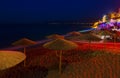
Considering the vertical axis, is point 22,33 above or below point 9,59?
below

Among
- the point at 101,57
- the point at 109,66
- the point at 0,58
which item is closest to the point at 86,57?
the point at 101,57

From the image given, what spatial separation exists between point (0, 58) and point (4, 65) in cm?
31

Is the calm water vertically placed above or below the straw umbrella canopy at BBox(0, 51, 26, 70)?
below

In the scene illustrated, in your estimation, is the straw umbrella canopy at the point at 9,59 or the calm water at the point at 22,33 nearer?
the straw umbrella canopy at the point at 9,59

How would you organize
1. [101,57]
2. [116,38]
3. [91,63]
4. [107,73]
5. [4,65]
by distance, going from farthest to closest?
[116,38] → [101,57] → [91,63] → [107,73] → [4,65]

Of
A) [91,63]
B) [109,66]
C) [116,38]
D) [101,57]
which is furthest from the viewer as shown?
[116,38]

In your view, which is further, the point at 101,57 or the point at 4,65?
the point at 101,57

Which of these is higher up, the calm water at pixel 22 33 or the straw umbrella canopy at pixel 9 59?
the straw umbrella canopy at pixel 9 59

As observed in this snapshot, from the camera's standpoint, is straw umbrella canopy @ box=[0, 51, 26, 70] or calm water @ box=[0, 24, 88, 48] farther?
calm water @ box=[0, 24, 88, 48]

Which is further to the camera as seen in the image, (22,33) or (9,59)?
(22,33)

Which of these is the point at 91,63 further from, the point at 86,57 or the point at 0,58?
the point at 0,58

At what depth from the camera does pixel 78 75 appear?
9.90 metres

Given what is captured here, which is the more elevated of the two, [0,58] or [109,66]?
[0,58]

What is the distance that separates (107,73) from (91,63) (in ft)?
5.57
